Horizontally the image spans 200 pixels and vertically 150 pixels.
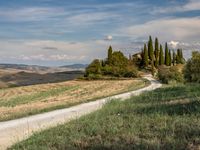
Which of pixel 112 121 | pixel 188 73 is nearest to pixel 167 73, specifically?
pixel 188 73

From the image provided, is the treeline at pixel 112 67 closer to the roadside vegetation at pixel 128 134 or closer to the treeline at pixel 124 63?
the treeline at pixel 124 63

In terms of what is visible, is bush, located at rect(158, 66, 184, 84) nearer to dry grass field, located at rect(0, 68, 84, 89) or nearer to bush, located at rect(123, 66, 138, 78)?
bush, located at rect(123, 66, 138, 78)

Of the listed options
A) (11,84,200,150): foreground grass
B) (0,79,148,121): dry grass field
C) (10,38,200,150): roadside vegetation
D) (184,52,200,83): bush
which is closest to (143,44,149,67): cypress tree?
(0,79,148,121): dry grass field

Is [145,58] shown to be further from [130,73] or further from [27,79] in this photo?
[27,79]

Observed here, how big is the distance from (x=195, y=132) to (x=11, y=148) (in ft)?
15.5

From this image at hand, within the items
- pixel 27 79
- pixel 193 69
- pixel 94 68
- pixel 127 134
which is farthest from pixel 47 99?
pixel 27 79

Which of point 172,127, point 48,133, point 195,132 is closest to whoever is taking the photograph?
point 195,132

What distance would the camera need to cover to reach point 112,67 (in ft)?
335

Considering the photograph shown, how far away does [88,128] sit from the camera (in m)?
13.7

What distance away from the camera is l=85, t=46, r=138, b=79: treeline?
99.9 meters

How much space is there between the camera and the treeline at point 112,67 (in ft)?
328

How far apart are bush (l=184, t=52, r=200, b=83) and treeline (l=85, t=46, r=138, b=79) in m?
46.6

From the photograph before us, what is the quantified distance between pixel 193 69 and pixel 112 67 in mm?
51987

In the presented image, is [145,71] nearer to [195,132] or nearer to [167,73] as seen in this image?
[167,73]
